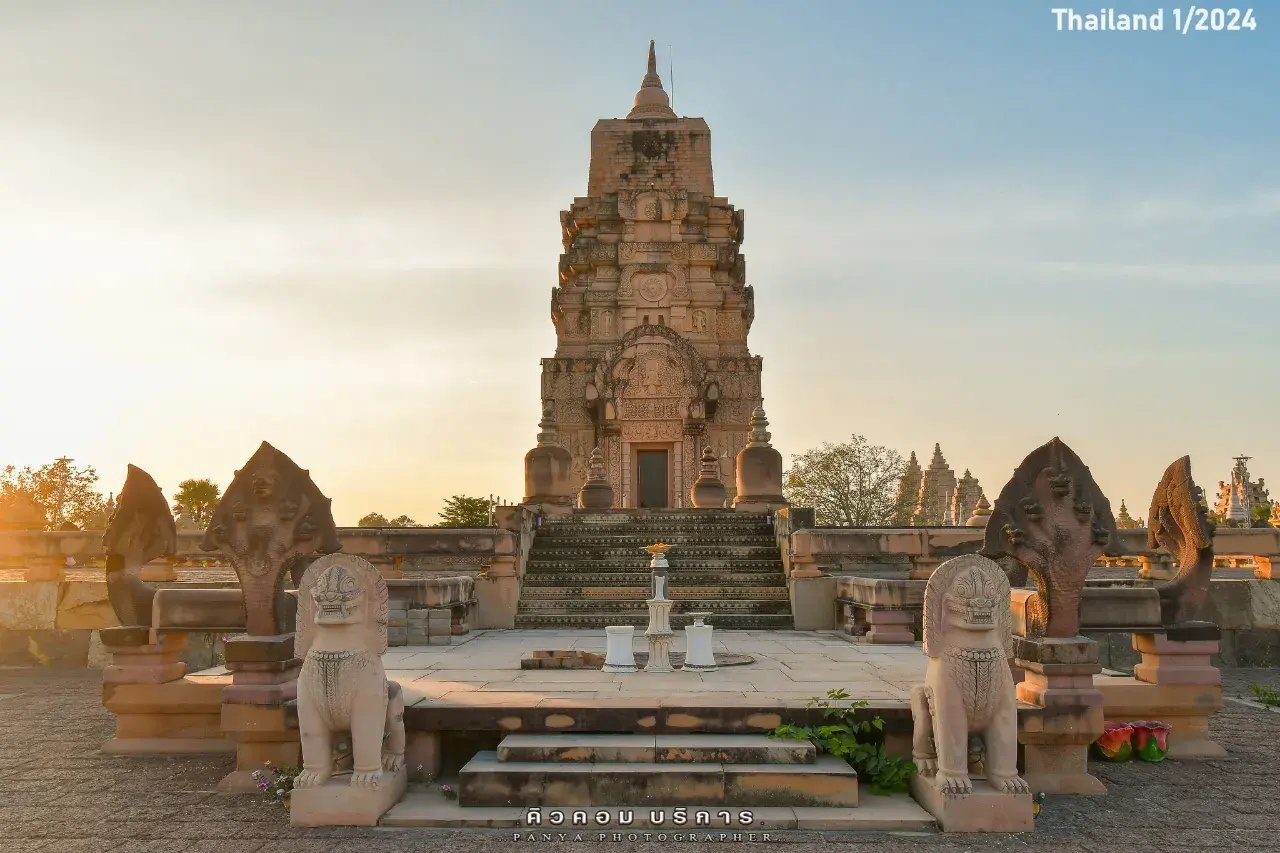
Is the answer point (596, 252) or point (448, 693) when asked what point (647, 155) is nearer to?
point (596, 252)

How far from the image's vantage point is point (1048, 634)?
22.0 ft

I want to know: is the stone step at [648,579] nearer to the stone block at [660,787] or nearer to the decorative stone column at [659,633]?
the decorative stone column at [659,633]

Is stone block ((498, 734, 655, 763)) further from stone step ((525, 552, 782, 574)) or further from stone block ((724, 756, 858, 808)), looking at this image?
stone step ((525, 552, 782, 574))

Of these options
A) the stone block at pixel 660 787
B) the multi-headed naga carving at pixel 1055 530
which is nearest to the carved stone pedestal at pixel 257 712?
the stone block at pixel 660 787

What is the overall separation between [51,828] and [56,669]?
9061 mm

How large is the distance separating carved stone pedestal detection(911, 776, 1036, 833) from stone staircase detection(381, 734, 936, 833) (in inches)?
5.6

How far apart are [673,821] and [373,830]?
70.6 inches

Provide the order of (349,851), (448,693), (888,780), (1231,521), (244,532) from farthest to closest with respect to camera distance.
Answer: (1231,521)
(448,693)
(244,532)
(888,780)
(349,851)

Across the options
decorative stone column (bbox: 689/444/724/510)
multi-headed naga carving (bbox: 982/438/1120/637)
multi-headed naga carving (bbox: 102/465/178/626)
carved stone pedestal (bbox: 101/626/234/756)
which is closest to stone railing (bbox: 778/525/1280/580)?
decorative stone column (bbox: 689/444/724/510)

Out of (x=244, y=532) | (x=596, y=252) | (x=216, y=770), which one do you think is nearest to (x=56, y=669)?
(x=216, y=770)

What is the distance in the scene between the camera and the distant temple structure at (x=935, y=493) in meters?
35.2

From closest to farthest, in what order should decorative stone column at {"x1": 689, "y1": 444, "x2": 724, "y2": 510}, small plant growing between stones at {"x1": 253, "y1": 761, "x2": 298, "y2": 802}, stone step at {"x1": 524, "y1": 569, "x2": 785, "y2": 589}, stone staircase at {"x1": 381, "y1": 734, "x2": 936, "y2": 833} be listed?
stone staircase at {"x1": 381, "y1": 734, "x2": 936, "y2": 833}, small plant growing between stones at {"x1": 253, "y1": 761, "x2": 298, "y2": 802}, stone step at {"x1": 524, "y1": 569, "x2": 785, "y2": 589}, decorative stone column at {"x1": 689, "y1": 444, "x2": 724, "y2": 510}

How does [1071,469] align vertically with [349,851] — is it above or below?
above

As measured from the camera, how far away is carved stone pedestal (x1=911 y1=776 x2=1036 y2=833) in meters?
5.38
